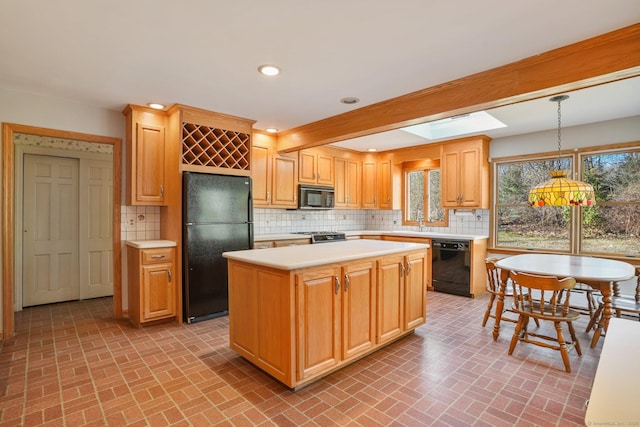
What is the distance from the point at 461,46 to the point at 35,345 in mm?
4383

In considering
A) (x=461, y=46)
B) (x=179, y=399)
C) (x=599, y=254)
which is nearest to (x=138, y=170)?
(x=179, y=399)

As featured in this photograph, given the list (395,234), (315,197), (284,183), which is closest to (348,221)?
(395,234)

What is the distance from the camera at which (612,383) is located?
892 millimetres

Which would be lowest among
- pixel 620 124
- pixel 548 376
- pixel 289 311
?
pixel 548 376

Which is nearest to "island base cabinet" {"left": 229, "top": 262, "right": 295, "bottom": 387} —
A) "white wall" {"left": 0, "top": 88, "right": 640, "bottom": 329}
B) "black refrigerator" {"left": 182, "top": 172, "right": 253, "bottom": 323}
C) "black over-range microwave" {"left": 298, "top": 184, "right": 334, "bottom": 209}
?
"black refrigerator" {"left": 182, "top": 172, "right": 253, "bottom": 323}

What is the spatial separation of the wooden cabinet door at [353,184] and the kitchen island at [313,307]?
303 centimetres

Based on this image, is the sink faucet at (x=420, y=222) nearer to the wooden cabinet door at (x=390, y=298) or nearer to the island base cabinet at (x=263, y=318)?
the wooden cabinet door at (x=390, y=298)

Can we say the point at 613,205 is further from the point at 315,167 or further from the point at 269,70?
the point at 269,70

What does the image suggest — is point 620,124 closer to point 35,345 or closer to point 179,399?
point 179,399

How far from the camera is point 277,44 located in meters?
2.23

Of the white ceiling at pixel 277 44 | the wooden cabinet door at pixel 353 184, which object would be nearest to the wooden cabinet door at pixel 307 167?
the wooden cabinet door at pixel 353 184

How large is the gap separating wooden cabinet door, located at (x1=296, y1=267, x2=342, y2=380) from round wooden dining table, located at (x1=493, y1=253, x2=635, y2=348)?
5.72 feet

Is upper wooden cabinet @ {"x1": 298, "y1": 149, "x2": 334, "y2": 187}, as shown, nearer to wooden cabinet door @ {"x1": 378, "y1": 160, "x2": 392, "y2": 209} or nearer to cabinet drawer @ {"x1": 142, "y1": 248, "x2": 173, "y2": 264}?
wooden cabinet door @ {"x1": 378, "y1": 160, "x2": 392, "y2": 209}

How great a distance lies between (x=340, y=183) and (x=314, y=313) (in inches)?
148
